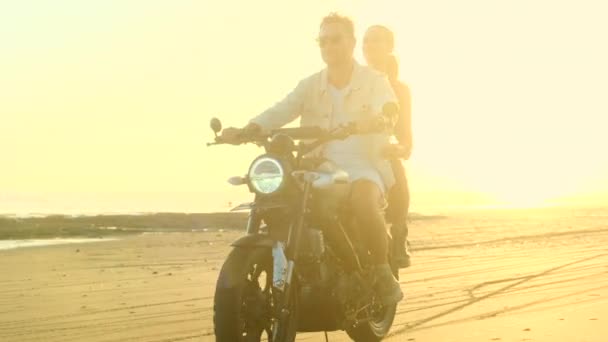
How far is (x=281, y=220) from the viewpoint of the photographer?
18.7 ft

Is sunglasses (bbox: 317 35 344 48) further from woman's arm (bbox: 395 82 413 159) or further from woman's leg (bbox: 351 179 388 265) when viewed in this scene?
woman's arm (bbox: 395 82 413 159)

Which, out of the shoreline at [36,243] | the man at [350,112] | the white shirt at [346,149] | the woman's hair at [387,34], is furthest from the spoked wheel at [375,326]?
the shoreline at [36,243]

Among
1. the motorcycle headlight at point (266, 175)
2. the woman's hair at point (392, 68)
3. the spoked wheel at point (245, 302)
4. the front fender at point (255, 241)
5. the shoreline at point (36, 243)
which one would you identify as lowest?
the spoked wheel at point (245, 302)

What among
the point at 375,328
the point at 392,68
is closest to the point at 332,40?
the point at 375,328

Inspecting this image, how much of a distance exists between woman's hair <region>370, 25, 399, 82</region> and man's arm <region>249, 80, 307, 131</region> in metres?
1.85

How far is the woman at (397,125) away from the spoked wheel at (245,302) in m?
2.49

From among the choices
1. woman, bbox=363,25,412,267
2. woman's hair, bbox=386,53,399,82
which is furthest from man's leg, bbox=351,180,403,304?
woman's hair, bbox=386,53,399,82

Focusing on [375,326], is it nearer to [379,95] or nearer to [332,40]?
[379,95]

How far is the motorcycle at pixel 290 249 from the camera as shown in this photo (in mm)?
5449

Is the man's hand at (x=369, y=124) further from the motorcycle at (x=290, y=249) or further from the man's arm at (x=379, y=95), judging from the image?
the man's arm at (x=379, y=95)

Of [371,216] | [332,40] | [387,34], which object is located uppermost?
[387,34]

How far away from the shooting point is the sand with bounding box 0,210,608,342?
747 cm

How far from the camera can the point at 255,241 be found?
5.54 meters

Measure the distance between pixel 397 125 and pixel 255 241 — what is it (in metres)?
2.94
